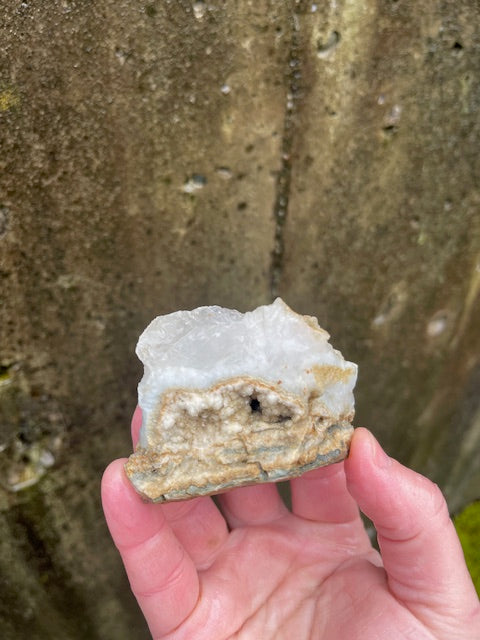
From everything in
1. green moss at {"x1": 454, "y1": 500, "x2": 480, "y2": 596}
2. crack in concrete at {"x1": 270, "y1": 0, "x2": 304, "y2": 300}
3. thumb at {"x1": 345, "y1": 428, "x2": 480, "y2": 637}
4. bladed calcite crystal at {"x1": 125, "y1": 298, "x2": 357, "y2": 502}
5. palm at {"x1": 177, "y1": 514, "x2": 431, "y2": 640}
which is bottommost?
green moss at {"x1": 454, "y1": 500, "x2": 480, "y2": 596}

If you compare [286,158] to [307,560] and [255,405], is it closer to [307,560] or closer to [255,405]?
[255,405]

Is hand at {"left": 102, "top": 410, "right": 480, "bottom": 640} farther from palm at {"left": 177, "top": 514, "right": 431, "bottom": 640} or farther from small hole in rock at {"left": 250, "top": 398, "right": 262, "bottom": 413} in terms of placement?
small hole in rock at {"left": 250, "top": 398, "right": 262, "bottom": 413}

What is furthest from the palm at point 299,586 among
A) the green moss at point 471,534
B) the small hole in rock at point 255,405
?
the green moss at point 471,534

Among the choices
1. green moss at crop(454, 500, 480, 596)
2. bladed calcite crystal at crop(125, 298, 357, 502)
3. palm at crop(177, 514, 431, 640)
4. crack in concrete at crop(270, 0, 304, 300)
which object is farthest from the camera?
green moss at crop(454, 500, 480, 596)

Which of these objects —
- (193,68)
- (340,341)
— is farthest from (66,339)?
(340,341)

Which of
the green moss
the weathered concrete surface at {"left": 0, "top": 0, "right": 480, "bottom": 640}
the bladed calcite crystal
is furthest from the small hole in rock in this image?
the green moss

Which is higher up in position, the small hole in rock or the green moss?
the small hole in rock
